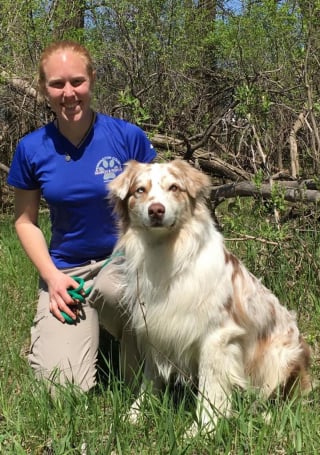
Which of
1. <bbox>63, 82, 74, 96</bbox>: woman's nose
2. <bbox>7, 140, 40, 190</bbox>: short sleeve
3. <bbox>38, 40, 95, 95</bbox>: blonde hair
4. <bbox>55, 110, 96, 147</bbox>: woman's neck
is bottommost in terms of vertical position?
<bbox>7, 140, 40, 190</bbox>: short sleeve

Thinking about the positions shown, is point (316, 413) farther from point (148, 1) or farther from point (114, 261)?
point (148, 1)

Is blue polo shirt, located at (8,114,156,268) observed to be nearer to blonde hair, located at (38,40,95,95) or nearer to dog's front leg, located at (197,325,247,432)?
blonde hair, located at (38,40,95,95)

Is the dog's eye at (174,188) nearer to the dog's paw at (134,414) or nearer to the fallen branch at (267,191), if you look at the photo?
the dog's paw at (134,414)

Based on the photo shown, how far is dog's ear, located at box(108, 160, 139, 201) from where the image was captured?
282 cm

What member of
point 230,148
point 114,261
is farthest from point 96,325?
point 230,148

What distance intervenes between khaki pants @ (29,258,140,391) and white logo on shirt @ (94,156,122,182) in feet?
1.59

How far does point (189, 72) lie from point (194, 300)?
5.12m

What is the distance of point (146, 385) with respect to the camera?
282 centimetres

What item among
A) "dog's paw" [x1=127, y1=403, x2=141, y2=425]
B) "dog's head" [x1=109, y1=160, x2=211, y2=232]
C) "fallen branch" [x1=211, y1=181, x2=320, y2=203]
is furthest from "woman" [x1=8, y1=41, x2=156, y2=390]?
"fallen branch" [x1=211, y1=181, x2=320, y2=203]

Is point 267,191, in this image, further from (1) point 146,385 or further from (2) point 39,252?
(1) point 146,385

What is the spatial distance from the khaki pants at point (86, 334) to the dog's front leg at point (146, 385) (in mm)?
118

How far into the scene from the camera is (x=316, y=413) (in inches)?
100

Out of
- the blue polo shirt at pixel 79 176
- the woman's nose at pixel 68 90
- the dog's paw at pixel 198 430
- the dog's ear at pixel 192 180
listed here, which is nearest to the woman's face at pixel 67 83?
the woman's nose at pixel 68 90

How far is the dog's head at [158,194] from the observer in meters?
2.67
